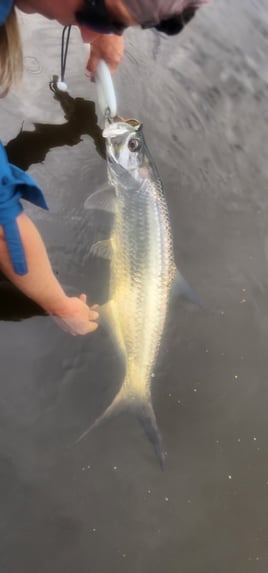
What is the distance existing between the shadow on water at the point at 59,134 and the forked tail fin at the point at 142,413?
1.07m

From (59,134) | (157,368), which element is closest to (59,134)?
(59,134)

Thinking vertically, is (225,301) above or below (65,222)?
above

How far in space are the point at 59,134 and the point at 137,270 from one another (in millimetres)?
895

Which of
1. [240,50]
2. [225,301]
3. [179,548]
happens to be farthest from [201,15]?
[179,548]

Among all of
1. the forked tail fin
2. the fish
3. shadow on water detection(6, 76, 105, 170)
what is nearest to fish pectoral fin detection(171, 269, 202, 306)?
the fish

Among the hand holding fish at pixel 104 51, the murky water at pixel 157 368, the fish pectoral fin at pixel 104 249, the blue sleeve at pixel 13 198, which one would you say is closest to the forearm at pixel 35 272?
the blue sleeve at pixel 13 198

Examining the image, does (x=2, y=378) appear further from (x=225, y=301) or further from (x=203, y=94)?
(x=203, y=94)

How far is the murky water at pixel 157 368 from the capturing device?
6.02 ft

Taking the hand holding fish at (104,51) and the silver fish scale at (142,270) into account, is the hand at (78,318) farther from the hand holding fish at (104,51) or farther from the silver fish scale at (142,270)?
the hand holding fish at (104,51)

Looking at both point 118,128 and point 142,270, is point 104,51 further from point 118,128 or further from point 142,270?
point 142,270

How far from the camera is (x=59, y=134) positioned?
264 cm

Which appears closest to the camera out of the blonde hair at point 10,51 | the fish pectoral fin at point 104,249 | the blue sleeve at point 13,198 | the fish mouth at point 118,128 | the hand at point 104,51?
the blonde hair at point 10,51

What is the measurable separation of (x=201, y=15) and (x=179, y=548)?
273cm

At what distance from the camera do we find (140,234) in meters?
2.09
